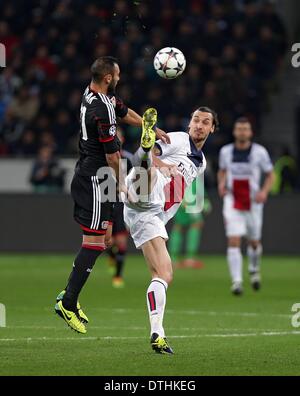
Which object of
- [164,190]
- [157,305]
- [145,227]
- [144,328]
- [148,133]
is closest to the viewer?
[148,133]

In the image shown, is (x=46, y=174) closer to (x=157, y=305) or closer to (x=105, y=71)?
(x=105, y=71)

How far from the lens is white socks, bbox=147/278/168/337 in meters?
9.49

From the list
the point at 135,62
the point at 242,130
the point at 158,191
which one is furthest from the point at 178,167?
the point at 135,62

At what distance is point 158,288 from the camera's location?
9695 millimetres

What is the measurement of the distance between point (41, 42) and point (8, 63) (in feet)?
3.05

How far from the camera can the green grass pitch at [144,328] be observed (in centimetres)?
880

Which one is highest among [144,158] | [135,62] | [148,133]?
[135,62]

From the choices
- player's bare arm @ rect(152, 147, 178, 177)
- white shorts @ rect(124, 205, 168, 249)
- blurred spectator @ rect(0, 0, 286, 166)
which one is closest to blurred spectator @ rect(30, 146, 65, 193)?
blurred spectator @ rect(0, 0, 286, 166)

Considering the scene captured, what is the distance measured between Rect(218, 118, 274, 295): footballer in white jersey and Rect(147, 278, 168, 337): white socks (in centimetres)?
708

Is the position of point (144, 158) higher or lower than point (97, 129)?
lower

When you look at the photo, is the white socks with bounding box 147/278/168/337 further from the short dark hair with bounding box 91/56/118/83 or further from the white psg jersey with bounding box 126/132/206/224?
the short dark hair with bounding box 91/56/118/83

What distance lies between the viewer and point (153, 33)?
24.4 m

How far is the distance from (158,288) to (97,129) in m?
1.62
